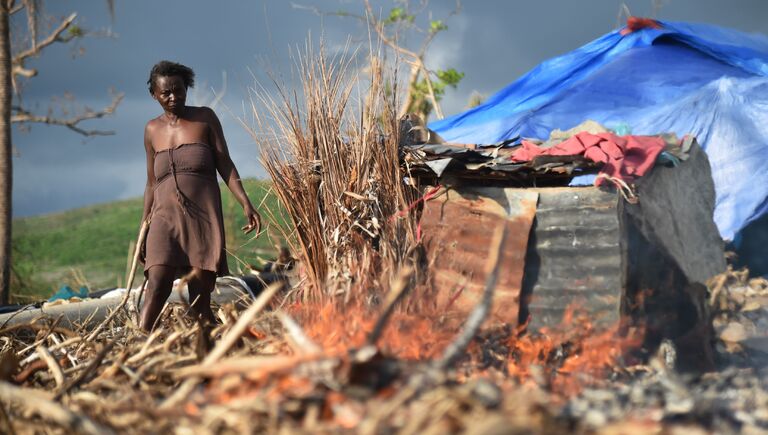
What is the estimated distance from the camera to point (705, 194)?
5047 millimetres

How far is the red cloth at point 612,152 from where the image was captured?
13.6 feet

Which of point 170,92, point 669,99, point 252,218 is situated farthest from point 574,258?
→ point 669,99

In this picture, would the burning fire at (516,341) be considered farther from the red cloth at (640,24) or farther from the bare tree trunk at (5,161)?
the bare tree trunk at (5,161)

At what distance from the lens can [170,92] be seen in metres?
4.77

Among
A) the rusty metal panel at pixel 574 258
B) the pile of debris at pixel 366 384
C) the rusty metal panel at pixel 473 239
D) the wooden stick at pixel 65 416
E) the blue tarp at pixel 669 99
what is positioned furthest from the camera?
the blue tarp at pixel 669 99

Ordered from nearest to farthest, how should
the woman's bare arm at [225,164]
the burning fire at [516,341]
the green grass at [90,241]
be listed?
the burning fire at [516,341] → the woman's bare arm at [225,164] → the green grass at [90,241]

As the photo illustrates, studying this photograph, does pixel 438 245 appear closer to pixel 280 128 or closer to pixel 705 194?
pixel 280 128

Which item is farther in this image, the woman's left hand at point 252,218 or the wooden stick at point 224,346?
the woman's left hand at point 252,218

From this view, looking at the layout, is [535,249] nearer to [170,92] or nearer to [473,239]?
[473,239]

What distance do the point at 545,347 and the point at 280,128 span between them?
2058 millimetres

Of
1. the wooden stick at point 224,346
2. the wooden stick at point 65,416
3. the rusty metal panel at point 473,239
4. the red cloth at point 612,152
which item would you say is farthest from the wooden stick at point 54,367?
the red cloth at point 612,152

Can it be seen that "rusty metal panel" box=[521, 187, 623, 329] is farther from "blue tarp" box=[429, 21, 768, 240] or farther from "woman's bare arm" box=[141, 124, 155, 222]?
"blue tarp" box=[429, 21, 768, 240]

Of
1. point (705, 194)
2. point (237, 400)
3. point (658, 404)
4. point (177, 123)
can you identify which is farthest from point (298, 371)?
point (705, 194)

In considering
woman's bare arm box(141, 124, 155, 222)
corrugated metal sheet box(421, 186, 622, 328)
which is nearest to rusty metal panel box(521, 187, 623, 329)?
corrugated metal sheet box(421, 186, 622, 328)
